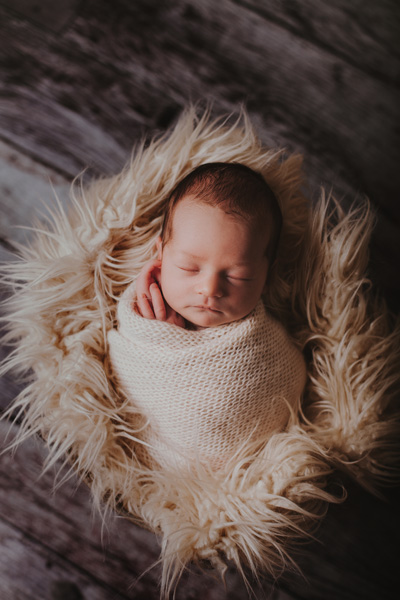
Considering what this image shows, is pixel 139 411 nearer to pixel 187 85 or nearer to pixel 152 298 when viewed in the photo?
pixel 152 298

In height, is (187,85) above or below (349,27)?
below

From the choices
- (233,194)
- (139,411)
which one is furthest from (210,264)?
(139,411)

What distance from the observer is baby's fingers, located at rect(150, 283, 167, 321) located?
90 cm

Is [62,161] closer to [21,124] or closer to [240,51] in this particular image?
[21,124]

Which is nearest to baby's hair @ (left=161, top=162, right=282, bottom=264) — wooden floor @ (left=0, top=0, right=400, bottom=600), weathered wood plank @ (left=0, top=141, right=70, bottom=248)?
wooden floor @ (left=0, top=0, right=400, bottom=600)

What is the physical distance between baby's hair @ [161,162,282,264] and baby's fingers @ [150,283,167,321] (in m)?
0.10

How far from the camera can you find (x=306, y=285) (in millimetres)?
977

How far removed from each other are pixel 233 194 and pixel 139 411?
0.48m

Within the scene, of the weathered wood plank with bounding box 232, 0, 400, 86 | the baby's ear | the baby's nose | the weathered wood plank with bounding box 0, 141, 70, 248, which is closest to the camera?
the baby's nose

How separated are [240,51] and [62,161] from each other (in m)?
0.60

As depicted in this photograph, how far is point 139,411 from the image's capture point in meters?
0.90

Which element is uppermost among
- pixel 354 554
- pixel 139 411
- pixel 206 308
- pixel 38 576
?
pixel 206 308

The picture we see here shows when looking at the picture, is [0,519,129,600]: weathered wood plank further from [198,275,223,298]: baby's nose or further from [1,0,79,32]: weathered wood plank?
[1,0,79,32]: weathered wood plank

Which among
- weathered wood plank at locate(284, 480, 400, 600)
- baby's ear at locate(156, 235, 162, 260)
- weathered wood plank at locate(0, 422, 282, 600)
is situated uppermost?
baby's ear at locate(156, 235, 162, 260)
